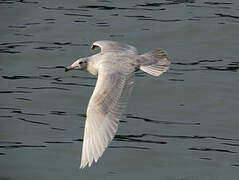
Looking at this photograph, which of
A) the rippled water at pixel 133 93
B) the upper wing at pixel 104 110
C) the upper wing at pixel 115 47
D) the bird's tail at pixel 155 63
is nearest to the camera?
the upper wing at pixel 104 110

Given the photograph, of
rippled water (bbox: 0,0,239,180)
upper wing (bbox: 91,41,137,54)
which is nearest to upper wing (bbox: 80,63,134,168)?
upper wing (bbox: 91,41,137,54)

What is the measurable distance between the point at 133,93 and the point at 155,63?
273 centimetres

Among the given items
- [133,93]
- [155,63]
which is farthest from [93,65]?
[133,93]

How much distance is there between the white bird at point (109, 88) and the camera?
705 centimetres

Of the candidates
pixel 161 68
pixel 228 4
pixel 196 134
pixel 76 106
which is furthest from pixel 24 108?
pixel 228 4

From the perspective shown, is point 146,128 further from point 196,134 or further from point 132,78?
point 132,78

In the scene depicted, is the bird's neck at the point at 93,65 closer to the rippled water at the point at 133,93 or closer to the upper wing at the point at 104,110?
the upper wing at the point at 104,110

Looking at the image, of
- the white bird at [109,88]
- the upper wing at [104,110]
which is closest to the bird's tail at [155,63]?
the white bird at [109,88]

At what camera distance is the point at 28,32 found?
41.5 ft

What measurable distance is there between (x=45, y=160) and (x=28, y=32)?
3.84 meters

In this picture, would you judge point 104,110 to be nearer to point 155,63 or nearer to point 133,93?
point 155,63

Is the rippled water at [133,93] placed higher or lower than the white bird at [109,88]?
lower

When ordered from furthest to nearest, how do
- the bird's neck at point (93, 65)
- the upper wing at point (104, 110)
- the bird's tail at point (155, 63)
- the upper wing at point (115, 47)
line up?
1. the upper wing at point (115, 47)
2. the bird's neck at point (93, 65)
3. the bird's tail at point (155, 63)
4. the upper wing at point (104, 110)

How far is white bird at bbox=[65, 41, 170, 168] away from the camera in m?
7.05
